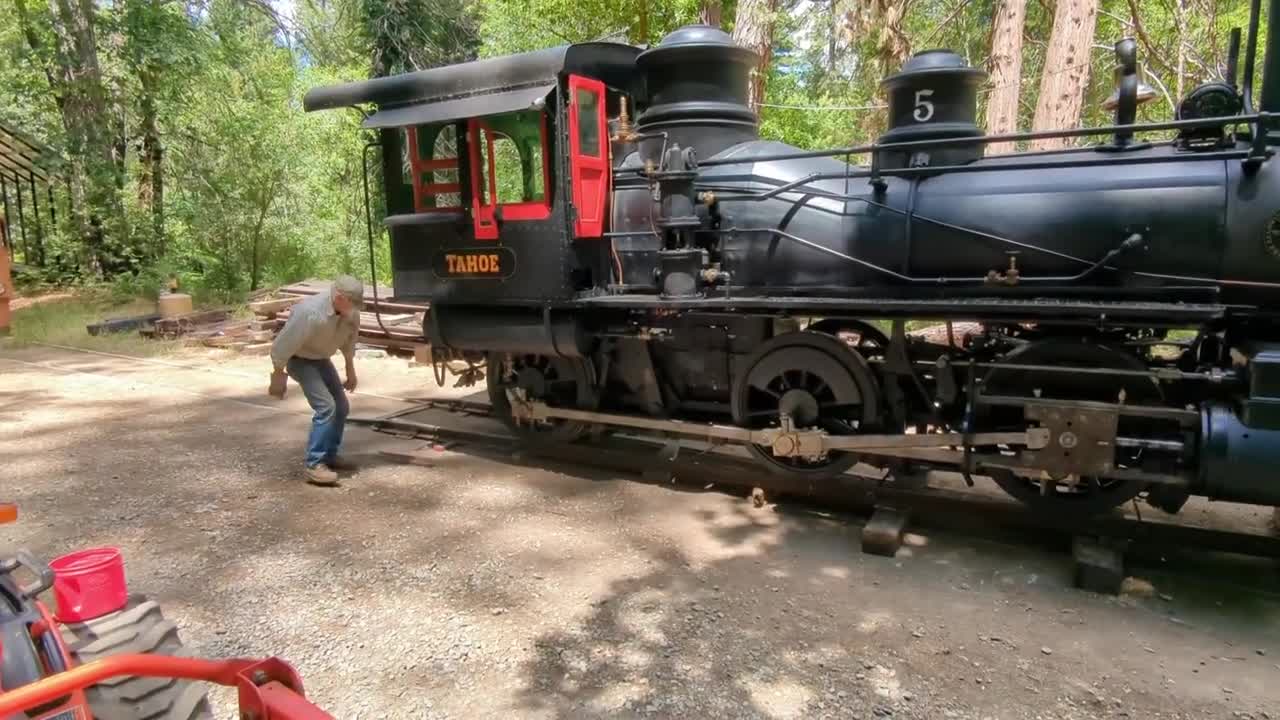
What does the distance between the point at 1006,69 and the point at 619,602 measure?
922 centimetres

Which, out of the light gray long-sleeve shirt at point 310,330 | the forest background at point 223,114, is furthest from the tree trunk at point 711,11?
the light gray long-sleeve shirt at point 310,330

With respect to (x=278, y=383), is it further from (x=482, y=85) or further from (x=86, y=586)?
(x=86, y=586)

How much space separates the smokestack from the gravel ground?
8.05 feet

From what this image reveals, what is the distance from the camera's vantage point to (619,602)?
14.1 ft

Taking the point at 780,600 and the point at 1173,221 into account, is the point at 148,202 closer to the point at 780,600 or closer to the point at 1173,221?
the point at 780,600

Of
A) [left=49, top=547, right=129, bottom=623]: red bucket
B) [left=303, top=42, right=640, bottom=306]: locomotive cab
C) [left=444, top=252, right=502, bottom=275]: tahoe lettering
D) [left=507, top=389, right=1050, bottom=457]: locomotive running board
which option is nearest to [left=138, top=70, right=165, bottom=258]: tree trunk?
[left=303, top=42, right=640, bottom=306]: locomotive cab

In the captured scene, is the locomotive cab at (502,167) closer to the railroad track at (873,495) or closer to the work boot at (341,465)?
the railroad track at (873,495)

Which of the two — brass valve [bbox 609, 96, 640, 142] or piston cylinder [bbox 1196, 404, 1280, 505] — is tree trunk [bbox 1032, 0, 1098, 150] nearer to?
brass valve [bbox 609, 96, 640, 142]

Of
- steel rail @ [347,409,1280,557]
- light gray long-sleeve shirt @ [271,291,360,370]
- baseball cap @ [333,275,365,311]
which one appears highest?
baseball cap @ [333,275,365,311]

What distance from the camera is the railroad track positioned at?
4457 mm

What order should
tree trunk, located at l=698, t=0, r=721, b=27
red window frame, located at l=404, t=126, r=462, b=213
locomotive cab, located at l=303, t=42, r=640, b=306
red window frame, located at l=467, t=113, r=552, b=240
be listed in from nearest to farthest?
locomotive cab, located at l=303, t=42, r=640, b=306, red window frame, located at l=467, t=113, r=552, b=240, red window frame, located at l=404, t=126, r=462, b=213, tree trunk, located at l=698, t=0, r=721, b=27

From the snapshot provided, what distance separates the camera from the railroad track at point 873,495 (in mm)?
4457

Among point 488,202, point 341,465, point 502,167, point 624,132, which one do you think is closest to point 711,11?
point 624,132

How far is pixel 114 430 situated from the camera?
25.4 ft
